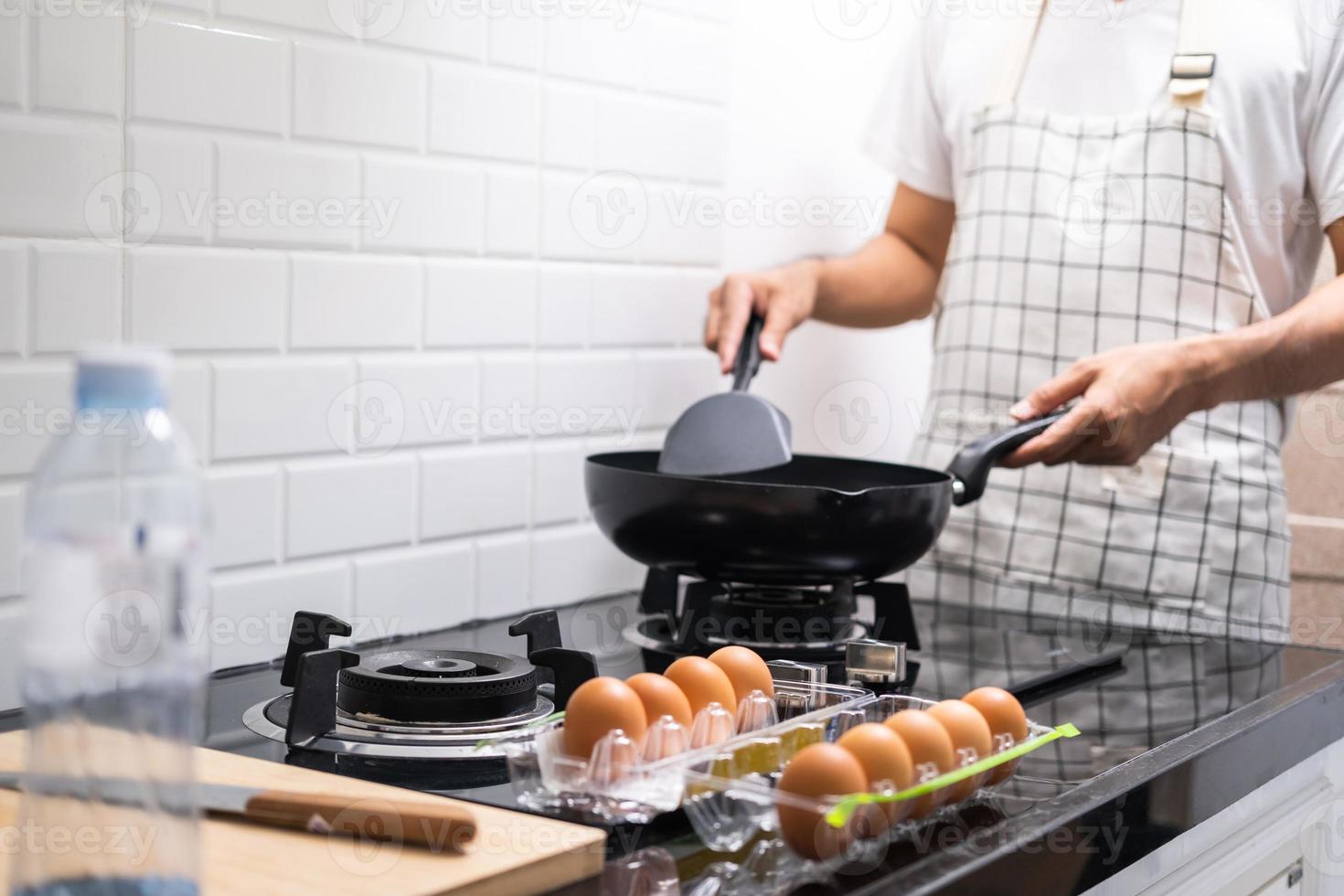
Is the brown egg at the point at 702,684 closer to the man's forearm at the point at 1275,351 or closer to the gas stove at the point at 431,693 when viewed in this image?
the gas stove at the point at 431,693

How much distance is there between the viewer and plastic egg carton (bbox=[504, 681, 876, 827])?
73 cm

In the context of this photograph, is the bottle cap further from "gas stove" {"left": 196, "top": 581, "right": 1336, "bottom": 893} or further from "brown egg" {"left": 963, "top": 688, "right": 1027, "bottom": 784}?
"brown egg" {"left": 963, "top": 688, "right": 1027, "bottom": 784}

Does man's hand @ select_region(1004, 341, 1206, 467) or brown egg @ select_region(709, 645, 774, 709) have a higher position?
man's hand @ select_region(1004, 341, 1206, 467)

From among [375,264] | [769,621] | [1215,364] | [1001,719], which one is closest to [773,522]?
[769,621]

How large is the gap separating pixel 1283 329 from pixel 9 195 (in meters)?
1.16

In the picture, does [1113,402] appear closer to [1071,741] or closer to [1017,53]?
[1071,741]

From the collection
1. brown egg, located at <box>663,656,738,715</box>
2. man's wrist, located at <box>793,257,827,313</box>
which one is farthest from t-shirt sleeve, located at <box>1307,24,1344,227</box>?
brown egg, located at <box>663,656,738,715</box>

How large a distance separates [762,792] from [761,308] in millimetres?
899

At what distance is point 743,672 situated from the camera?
873 millimetres

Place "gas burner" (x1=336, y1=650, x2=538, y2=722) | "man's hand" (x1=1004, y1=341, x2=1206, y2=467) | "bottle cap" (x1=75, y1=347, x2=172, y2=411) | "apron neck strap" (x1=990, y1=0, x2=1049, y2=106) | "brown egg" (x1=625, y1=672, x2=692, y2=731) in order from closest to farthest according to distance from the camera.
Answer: "bottle cap" (x1=75, y1=347, x2=172, y2=411) → "brown egg" (x1=625, y1=672, x2=692, y2=731) → "gas burner" (x1=336, y1=650, x2=538, y2=722) → "man's hand" (x1=1004, y1=341, x2=1206, y2=467) → "apron neck strap" (x1=990, y1=0, x2=1049, y2=106)

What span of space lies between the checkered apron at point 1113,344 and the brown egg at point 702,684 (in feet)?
2.84

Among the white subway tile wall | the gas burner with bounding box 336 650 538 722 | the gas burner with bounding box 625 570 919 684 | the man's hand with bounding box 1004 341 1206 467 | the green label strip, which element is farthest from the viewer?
the man's hand with bounding box 1004 341 1206 467

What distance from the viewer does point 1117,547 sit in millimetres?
1596

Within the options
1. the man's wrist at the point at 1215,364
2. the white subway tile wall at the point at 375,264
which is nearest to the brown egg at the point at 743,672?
the white subway tile wall at the point at 375,264
